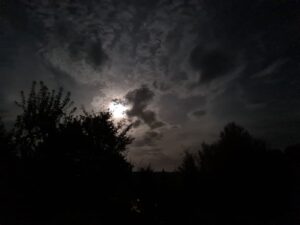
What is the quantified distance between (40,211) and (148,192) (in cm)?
601

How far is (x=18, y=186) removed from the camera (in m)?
15.3

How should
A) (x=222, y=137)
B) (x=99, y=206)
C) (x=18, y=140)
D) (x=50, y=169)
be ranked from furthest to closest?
1. (x=222, y=137)
2. (x=18, y=140)
3. (x=99, y=206)
4. (x=50, y=169)

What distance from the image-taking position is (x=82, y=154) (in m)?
17.2

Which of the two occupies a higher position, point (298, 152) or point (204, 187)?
point (298, 152)

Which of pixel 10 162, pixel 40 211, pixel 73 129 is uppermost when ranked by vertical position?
pixel 73 129

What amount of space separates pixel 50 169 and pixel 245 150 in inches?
479

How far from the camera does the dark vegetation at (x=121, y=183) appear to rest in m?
13.1

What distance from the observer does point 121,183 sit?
16.8 metres

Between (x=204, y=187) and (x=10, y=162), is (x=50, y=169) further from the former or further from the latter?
(x=204, y=187)

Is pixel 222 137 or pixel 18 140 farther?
pixel 222 137

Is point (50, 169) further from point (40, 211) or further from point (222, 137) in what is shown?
point (222, 137)

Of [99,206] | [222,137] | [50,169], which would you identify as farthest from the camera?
[222,137]

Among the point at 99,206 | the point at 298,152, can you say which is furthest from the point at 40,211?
the point at 298,152

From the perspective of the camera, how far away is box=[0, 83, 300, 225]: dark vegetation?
43.1 ft
